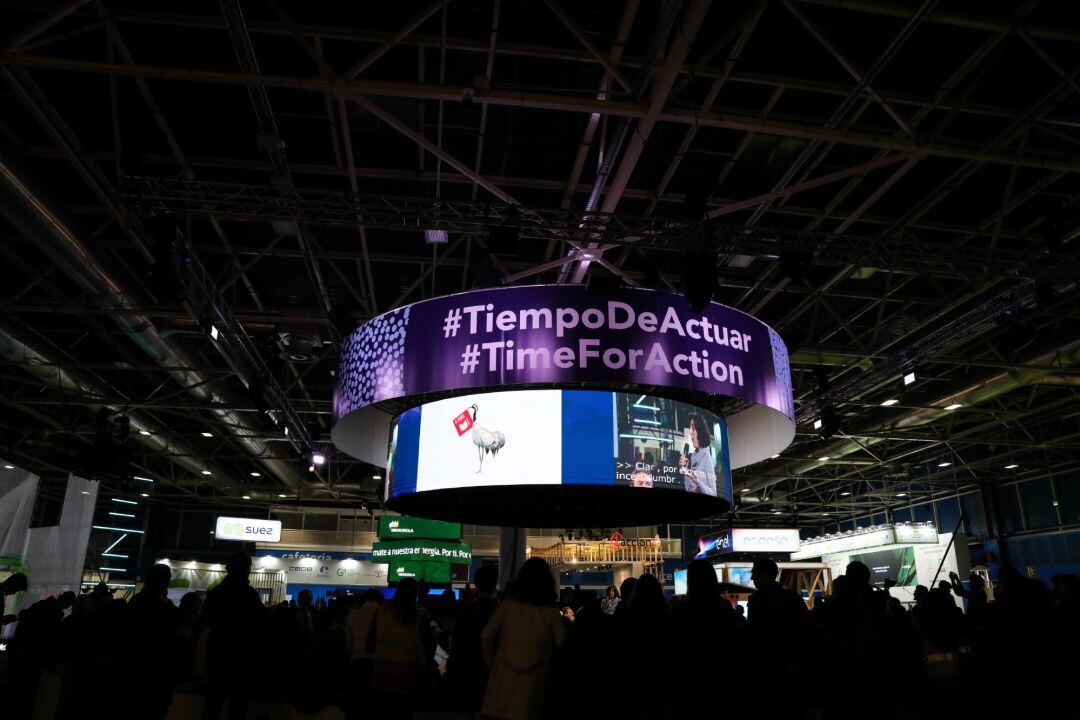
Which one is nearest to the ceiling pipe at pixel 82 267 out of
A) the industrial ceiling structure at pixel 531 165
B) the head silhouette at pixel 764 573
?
the industrial ceiling structure at pixel 531 165

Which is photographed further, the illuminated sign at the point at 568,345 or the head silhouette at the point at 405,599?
the illuminated sign at the point at 568,345

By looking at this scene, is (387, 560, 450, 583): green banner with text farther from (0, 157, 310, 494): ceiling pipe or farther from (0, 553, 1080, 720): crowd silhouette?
(0, 553, 1080, 720): crowd silhouette

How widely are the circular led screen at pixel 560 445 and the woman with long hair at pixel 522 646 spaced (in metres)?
3.66

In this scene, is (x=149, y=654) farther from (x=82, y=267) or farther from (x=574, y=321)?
(x=82, y=267)

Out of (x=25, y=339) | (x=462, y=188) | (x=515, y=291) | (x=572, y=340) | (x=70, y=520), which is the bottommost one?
(x=70, y=520)

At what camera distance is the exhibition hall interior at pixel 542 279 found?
496 cm

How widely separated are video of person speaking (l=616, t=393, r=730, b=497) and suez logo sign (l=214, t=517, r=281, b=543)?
2470 centimetres

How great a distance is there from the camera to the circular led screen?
7.97 m

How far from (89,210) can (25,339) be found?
206 inches

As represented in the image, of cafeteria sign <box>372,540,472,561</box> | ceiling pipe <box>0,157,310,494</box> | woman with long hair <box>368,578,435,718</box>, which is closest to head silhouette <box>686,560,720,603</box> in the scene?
woman with long hair <box>368,578,435,718</box>

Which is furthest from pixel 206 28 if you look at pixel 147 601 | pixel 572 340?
pixel 147 601

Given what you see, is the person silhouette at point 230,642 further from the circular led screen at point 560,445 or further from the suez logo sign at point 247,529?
the suez logo sign at point 247,529

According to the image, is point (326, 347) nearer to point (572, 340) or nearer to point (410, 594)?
point (572, 340)

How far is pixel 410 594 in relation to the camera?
203 inches
